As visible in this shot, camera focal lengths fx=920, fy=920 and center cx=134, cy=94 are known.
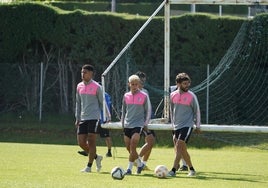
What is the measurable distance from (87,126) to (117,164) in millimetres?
3112

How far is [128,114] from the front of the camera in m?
18.8

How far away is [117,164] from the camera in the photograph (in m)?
21.8

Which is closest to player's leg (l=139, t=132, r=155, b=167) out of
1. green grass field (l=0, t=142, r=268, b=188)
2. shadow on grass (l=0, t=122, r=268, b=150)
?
green grass field (l=0, t=142, r=268, b=188)

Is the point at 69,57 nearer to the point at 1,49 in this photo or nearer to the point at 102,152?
the point at 1,49

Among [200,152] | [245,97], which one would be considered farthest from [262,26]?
[200,152]

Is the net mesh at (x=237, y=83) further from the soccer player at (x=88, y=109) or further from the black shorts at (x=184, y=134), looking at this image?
the black shorts at (x=184, y=134)

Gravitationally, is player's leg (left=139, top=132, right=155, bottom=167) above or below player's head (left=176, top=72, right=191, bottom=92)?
below

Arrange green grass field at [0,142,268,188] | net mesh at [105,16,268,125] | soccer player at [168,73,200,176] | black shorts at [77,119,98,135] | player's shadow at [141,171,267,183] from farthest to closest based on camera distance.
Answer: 1. net mesh at [105,16,268,125]
2. black shorts at [77,119,98,135]
3. soccer player at [168,73,200,176]
4. player's shadow at [141,171,267,183]
5. green grass field at [0,142,268,188]

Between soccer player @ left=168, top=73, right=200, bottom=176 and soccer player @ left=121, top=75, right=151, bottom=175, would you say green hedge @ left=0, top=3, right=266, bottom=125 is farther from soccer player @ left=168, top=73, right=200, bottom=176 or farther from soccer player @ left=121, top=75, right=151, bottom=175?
soccer player @ left=168, top=73, right=200, bottom=176

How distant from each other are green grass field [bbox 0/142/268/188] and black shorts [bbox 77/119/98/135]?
0.84 m

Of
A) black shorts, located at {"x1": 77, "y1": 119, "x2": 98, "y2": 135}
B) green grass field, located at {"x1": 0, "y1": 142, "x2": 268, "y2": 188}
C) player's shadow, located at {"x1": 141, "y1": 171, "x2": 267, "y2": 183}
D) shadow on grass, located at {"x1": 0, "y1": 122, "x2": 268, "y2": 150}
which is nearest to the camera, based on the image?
green grass field, located at {"x1": 0, "y1": 142, "x2": 268, "y2": 188}

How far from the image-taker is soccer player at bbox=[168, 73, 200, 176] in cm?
1844

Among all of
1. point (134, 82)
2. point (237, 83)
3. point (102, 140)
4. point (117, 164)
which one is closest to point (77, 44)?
point (102, 140)

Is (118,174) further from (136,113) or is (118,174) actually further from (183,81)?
(183,81)
